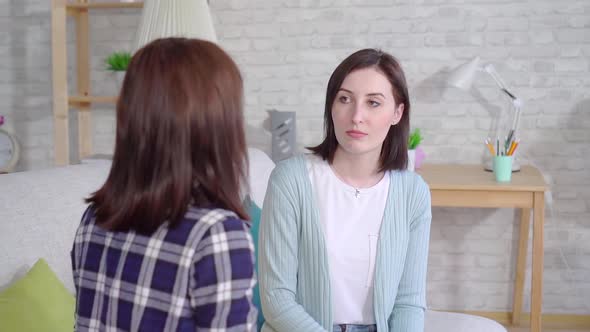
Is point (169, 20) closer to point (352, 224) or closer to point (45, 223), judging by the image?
point (45, 223)

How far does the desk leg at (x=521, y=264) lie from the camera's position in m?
3.35

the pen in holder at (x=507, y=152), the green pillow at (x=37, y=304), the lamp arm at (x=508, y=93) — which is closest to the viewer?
the green pillow at (x=37, y=304)

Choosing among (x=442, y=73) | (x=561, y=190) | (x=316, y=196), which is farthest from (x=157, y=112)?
(x=561, y=190)

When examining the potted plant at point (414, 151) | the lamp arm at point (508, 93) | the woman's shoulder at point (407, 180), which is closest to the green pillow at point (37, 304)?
the woman's shoulder at point (407, 180)

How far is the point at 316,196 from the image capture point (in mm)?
1733

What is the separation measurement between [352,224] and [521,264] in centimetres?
195

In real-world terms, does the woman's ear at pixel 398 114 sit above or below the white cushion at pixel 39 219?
above

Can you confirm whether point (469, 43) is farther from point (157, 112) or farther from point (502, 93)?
point (157, 112)

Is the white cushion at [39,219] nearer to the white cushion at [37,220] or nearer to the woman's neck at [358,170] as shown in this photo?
the white cushion at [37,220]

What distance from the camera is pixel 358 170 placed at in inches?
69.1

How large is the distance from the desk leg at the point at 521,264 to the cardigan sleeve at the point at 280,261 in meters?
1.97

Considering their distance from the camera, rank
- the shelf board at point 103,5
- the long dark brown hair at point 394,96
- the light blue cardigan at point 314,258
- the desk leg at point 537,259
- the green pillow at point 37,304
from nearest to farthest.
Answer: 1. the green pillow at point 37,304
2. the light blue cardigan at point 314,258
3. the long dark brown hair at point 394,96
4. the desk leg at point 537,259
5. the shelf board at point 103,5

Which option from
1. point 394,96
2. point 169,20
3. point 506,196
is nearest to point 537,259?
point 506,196

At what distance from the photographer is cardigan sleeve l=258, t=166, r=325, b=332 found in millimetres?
1630
